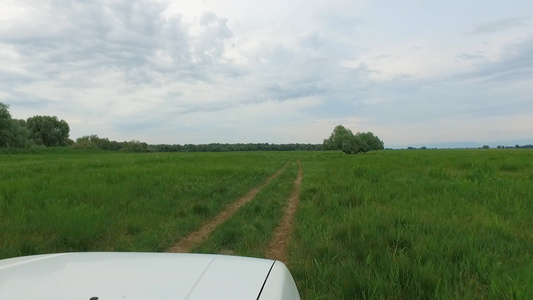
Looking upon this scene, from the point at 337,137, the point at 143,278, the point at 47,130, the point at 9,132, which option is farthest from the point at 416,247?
the point at 47,130

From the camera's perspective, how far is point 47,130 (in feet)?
245

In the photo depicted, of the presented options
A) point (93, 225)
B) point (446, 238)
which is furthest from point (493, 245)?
point (93, 225)

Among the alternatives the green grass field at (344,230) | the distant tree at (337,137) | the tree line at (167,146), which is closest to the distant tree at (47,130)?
the tree line at (167,146)

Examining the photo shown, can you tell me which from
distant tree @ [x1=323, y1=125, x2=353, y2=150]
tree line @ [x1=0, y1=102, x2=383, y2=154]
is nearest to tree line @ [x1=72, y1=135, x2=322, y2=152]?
tree line @ [x1=0, y1=102, x2=383, y2=154]

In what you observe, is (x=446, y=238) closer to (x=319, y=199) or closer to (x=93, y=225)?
(x=319, y=199)

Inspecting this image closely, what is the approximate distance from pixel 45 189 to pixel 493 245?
9.63 m

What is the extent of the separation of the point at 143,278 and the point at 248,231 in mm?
4164

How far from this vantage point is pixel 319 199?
26.4 feet

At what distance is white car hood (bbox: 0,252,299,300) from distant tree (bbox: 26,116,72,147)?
3360 inches

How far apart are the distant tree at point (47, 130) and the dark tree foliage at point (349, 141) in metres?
65.8

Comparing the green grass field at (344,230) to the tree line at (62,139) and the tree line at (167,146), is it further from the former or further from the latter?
the tree line at (167,146)

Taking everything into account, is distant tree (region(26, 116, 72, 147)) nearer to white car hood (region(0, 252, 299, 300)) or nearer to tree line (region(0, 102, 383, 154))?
tree line (region(0, 102, 383, 154))

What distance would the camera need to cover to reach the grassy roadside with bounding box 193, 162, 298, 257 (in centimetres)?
486

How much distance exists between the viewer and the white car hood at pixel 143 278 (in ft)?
4.68
